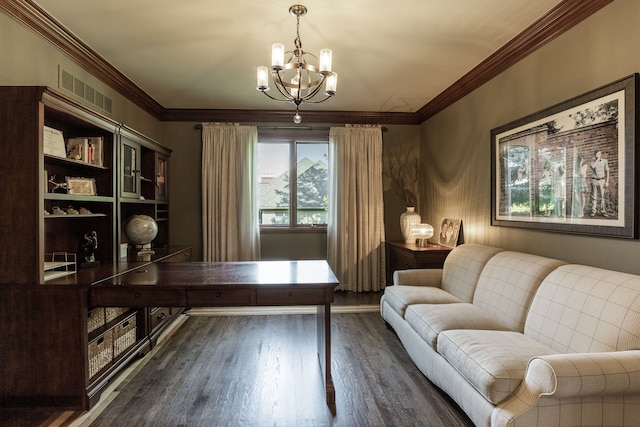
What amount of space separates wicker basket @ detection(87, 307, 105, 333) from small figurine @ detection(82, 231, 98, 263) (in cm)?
58

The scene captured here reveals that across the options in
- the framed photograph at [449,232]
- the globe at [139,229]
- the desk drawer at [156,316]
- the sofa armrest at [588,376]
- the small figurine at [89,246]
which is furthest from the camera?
the framed photograph at [449,232]

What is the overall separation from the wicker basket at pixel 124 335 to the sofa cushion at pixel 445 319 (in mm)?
2272

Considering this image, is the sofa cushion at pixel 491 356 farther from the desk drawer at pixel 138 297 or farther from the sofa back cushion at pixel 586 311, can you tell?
the desk drawer at pixel 138 297

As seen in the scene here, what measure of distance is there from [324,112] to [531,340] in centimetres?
390

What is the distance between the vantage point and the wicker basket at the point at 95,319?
237cm

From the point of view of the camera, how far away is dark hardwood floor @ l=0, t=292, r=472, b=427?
7.01 feet

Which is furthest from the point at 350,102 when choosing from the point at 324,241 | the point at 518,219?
the point at 518,219

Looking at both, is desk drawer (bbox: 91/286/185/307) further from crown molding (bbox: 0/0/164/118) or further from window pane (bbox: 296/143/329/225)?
window pane (bbox: 296/143/329/225)

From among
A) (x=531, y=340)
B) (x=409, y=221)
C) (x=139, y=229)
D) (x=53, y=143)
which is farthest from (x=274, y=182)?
(x=531, y=340)

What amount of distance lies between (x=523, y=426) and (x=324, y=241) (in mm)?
3851

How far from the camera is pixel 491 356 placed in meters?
1.86

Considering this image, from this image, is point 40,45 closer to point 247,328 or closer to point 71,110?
point 71,110

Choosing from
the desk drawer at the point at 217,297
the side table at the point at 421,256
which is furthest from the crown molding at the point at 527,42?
the desk drawer at the point at 217,297

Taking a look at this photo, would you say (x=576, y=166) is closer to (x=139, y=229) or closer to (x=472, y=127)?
(x=472, y=127)
